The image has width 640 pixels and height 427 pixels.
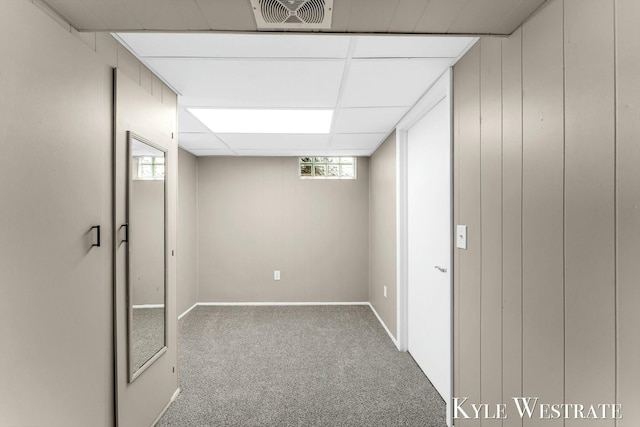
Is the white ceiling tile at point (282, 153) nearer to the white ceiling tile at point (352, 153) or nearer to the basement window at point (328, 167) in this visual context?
the white ceiling tile at point (352, 153)

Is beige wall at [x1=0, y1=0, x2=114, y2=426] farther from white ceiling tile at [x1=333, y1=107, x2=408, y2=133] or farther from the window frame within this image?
the window frame

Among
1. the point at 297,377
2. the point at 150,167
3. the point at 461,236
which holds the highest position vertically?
the point at 150,167

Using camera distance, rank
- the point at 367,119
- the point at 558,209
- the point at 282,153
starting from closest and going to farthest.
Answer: the point at 558,209
the point at 367,119
the point at 282,153

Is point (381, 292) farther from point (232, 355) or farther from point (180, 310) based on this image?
point (180, 310)

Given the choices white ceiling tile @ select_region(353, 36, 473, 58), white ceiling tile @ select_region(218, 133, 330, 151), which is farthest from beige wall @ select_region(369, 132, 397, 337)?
white ceiling tile @ select_region(353, 36, 473, 58)

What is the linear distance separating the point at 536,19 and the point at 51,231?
1902 mm

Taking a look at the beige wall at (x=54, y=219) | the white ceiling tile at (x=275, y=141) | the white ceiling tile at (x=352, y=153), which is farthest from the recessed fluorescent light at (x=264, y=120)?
the beige wall at (x=54, y=219)

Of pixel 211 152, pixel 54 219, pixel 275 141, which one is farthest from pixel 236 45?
pixel 211 152

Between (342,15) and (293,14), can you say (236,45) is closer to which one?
(293,14)

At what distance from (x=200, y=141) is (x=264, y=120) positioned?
1134 mm

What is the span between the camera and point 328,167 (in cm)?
473

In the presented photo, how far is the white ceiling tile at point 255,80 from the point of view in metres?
1.85

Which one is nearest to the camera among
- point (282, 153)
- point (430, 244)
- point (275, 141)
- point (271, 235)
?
point (430, 244)

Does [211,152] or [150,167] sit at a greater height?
[211,152]
